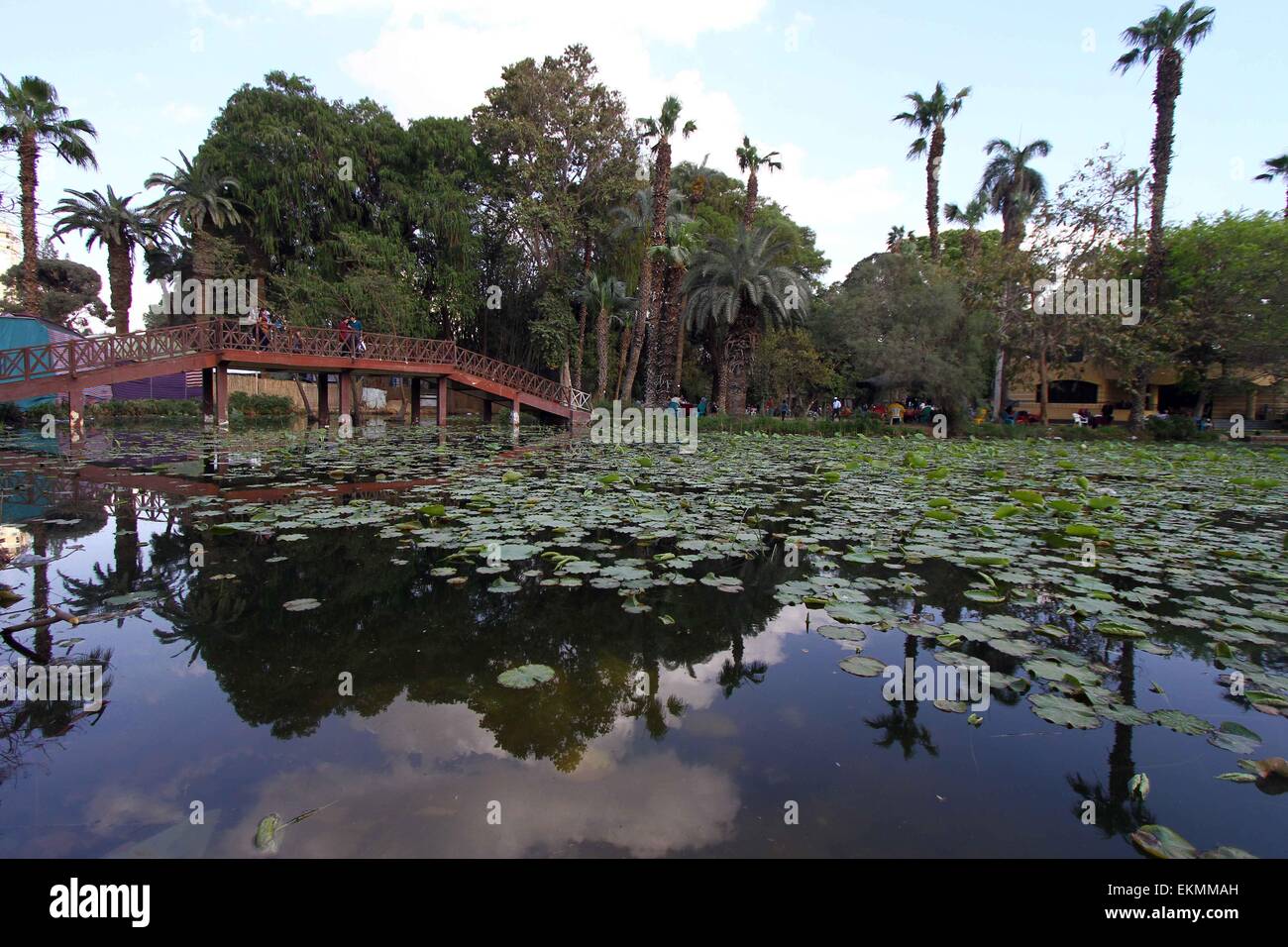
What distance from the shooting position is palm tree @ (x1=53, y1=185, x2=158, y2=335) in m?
27.6

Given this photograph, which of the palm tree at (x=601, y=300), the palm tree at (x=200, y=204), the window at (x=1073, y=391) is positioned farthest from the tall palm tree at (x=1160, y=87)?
the palm tree at (x=200, y=204)

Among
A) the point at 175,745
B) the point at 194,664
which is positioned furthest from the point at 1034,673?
the point at 194,664

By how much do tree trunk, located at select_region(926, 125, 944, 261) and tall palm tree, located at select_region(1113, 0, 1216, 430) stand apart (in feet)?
21.7

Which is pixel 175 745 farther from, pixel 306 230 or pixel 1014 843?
pixel 306 230

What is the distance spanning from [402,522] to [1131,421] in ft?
88.1

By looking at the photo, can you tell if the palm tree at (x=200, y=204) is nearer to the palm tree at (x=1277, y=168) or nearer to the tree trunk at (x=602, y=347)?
the tree trunk at (x=602, y=347)

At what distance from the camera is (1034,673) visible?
8.88 ft

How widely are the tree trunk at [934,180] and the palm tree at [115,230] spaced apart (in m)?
34.8

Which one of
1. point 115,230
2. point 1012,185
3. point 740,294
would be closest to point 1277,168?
point 1012,185

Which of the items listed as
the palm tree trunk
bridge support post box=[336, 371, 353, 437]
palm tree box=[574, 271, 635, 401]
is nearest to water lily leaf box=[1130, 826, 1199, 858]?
bridge support post box=[336, 371, 353, 437]

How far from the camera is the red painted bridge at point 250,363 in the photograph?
14.3 m

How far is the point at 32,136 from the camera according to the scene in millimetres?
19969

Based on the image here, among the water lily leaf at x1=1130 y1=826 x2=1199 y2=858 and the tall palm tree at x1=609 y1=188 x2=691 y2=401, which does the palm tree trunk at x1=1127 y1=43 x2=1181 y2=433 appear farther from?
the water lily leaf at x1=1130 y1=826 x2=1199 y2=858
